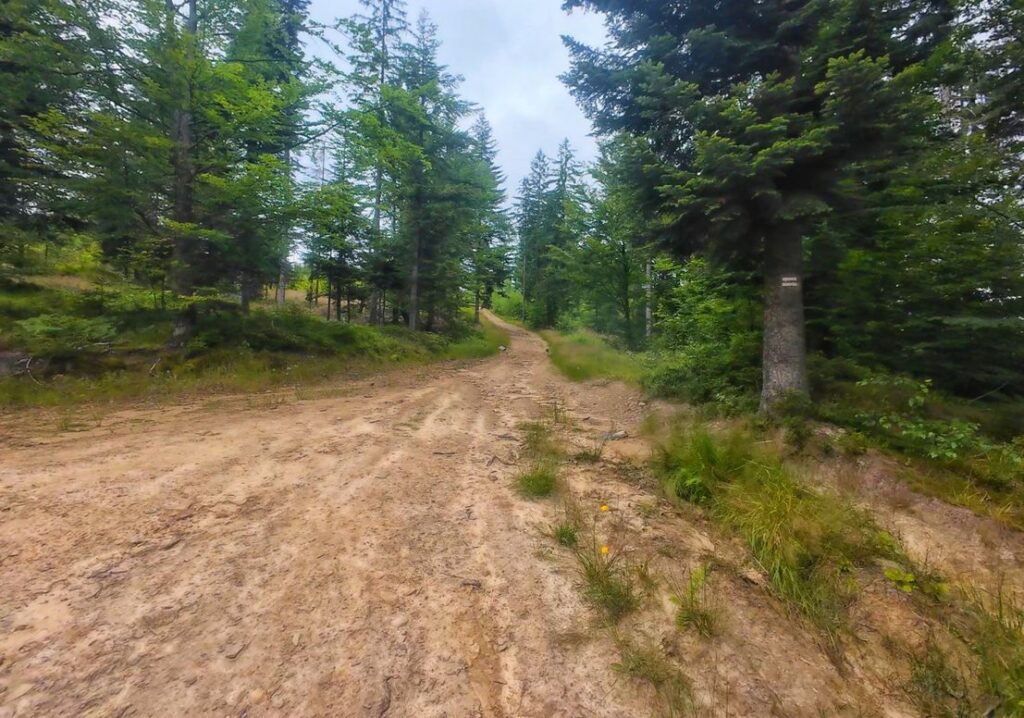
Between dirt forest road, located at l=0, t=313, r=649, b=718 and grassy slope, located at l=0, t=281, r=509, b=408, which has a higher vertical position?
grassy slope, located at l=0, t=281, r=509, b=408

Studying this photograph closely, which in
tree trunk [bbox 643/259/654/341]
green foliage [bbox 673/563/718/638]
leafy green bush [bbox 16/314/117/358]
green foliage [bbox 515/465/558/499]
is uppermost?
tree trunk [bbox 643/259/654/341]

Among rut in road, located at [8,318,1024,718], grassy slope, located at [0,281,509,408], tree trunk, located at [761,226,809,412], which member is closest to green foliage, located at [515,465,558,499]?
rut in road, located at [8,318,1024,718]

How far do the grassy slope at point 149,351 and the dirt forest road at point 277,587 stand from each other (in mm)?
2896

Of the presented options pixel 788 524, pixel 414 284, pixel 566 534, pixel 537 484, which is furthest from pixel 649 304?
pixel 566 534

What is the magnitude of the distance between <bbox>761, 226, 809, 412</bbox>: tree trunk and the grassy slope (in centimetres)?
965

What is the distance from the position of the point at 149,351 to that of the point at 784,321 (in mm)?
12537

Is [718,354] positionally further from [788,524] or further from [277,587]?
[277,587]

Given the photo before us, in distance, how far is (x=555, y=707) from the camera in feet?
6.79

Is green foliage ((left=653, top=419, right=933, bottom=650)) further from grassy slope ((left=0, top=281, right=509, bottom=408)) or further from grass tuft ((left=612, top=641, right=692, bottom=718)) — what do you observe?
grassy slope ((left=0, top=281, right=509, bottom=408))

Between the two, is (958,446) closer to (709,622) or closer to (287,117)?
(709,622)

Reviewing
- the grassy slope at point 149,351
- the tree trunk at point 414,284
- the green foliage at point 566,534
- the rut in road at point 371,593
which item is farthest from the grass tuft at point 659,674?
the tree trunk at point 414,284

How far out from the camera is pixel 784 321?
572cm

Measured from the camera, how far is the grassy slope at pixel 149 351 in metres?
7.67

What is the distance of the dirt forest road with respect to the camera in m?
2.05
